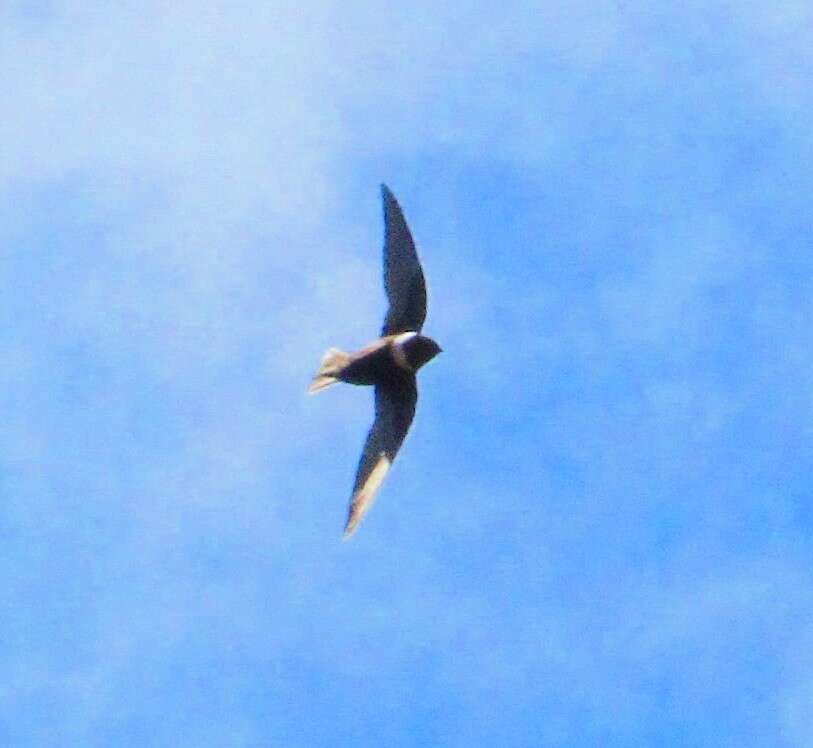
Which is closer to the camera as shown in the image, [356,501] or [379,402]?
[356,501]

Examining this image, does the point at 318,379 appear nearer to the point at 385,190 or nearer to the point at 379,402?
the point at 379,402

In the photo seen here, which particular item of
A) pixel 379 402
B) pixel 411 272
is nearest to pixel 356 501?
pixel 379 402

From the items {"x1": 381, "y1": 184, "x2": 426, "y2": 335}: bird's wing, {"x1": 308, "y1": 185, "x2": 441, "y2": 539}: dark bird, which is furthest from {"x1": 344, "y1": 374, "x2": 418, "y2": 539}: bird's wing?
{"x1": 381, "y1": 184, "x2": 426, "y2": 335}: bird's wing

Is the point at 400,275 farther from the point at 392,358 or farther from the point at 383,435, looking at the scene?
the point at 383,435

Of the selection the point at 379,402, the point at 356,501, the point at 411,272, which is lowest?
the point at 356,501

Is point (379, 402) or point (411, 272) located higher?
point (411, 272)

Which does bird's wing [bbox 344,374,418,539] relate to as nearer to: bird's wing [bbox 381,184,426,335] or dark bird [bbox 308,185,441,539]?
dark bird [bbox 308,185,441,539]
